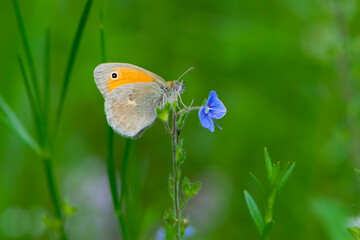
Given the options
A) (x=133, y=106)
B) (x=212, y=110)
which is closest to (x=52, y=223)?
(x=133, y=106)

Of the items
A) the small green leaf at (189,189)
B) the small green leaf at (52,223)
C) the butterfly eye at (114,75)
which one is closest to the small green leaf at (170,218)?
the small green leaf at (189,189)

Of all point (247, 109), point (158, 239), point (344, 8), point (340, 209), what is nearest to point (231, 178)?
point (247, 109)

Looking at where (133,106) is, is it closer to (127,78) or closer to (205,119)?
(127,78)

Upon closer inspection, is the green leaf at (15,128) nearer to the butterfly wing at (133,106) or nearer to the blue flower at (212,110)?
the butterfly wing at (133,106)

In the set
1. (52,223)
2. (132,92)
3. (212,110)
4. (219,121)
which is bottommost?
(219,121)

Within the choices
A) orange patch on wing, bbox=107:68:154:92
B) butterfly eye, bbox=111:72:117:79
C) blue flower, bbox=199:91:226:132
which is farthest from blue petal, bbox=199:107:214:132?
butterfly eye, bbox=111:72:117:79
